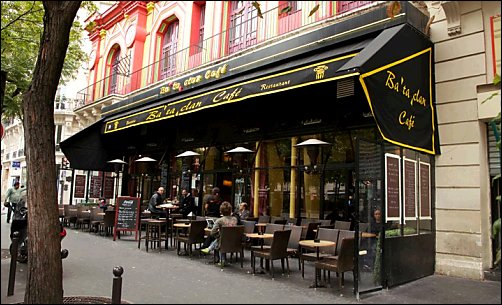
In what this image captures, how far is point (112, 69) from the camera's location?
23.6m

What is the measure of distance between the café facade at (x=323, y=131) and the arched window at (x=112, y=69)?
4.69m

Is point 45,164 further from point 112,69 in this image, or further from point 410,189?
point 112,69

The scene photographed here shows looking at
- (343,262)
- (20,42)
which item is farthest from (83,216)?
(343,262)

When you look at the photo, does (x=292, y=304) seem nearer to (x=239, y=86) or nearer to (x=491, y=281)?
(x=491, y=281)

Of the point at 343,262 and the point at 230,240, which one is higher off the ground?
the point at 230,240

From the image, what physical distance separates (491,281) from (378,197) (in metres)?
3.00

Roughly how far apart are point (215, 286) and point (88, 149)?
45.9ft

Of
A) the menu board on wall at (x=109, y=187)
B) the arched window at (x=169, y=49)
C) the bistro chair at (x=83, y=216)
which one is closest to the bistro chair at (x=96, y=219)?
the bistro chair at (x=83, y=216)

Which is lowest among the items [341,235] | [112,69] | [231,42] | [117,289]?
[117,289]

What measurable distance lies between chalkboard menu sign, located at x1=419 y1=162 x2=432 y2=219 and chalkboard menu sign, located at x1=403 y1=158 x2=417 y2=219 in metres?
0.35

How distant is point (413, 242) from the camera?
7641 millimetres

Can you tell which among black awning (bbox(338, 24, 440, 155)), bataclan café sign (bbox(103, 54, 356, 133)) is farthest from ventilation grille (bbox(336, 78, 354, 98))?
black awning (bbox(338, 24, 440, 155))

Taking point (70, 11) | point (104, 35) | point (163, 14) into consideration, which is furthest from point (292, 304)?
point (104, 35)

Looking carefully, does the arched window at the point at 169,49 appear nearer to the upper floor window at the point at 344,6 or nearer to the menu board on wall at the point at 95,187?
the menu board on wall at the point at 95,187
